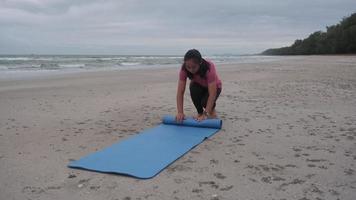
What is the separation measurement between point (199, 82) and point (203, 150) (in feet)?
5.34

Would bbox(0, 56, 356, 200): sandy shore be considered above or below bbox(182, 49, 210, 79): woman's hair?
below

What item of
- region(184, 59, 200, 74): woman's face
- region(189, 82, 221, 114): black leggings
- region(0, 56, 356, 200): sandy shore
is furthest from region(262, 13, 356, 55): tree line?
region(184, 59, 200, 74): woman's face

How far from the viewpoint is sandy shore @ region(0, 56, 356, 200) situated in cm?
296

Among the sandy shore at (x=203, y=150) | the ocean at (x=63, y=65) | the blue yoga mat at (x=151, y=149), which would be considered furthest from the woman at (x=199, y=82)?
the ocean at (x=63, y=65)

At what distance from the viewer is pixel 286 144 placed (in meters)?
4.30

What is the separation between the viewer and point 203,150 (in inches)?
160

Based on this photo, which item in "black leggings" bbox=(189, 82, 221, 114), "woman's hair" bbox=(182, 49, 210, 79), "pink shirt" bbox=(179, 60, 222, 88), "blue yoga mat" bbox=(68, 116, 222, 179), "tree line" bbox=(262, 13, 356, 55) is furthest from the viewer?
"tree line" bbox=(262, 13, 356, 55)

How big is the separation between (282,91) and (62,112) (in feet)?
17.6

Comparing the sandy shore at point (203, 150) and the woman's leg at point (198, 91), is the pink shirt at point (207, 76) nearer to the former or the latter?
the woman's leg at point (198, 91)

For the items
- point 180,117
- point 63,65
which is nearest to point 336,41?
point 63,65

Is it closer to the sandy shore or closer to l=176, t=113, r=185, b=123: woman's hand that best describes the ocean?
the sandy shore

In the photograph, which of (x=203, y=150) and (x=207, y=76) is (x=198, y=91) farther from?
(x=203, y=150)

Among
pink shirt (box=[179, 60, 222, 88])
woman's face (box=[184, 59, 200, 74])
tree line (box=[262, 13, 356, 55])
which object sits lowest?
pink shirt (box=[179, 60, 222, 88])

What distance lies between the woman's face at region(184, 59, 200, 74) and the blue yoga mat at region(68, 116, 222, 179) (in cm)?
68
